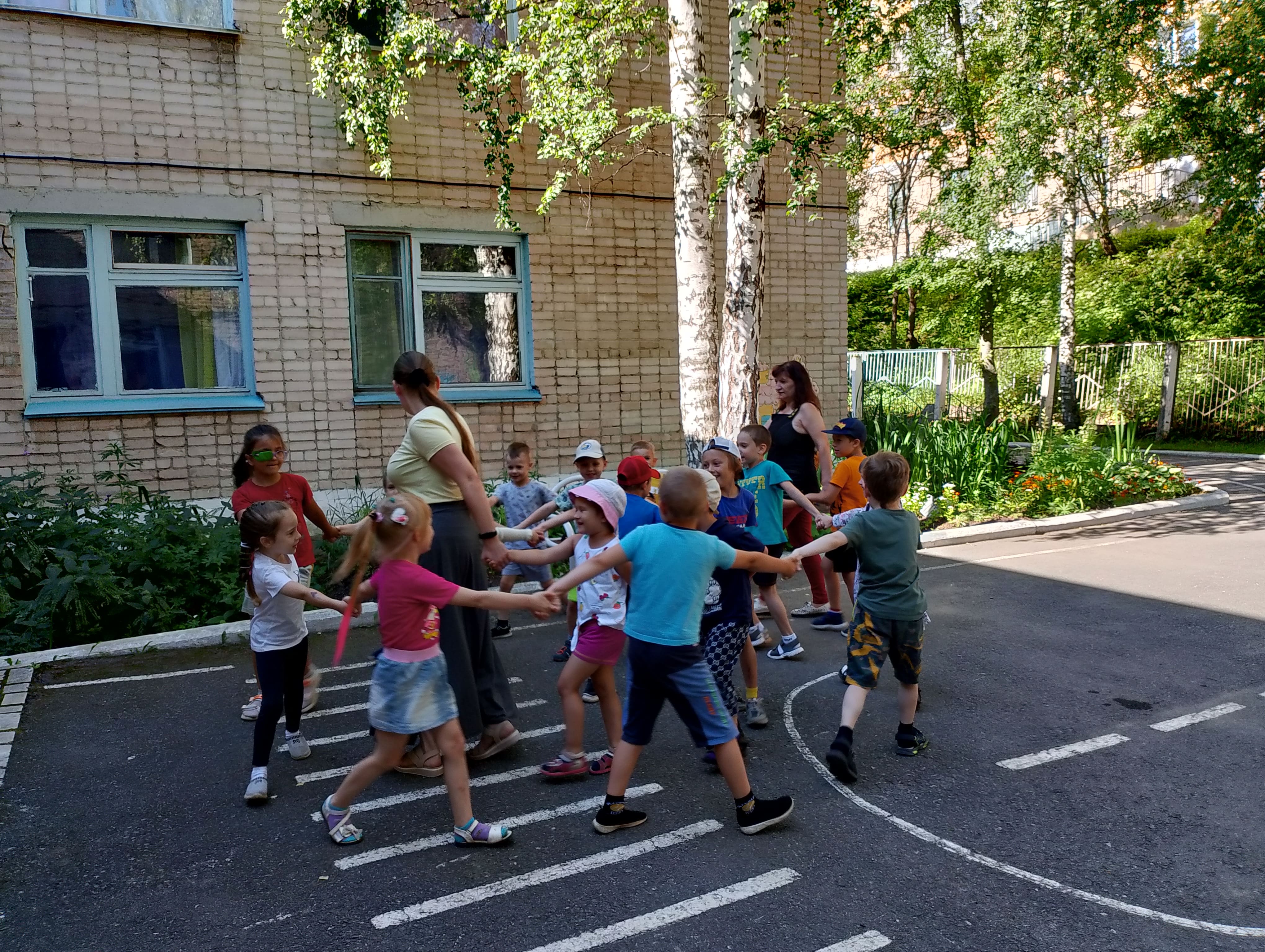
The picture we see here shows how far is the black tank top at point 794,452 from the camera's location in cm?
684

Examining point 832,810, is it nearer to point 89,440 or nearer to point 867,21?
point 89,440

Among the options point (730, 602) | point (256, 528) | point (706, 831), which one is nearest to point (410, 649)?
point (256, 528)

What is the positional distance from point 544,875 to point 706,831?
73 centimetres

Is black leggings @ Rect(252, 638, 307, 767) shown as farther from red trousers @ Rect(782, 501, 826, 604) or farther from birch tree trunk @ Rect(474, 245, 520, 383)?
birch tree trunk @ Rect(474, 245, 520, 383)

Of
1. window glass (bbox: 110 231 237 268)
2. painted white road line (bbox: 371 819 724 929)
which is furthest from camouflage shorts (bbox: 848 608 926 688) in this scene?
window glass (bbox: 110 231 237 268)

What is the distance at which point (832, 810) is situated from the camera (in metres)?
4.15

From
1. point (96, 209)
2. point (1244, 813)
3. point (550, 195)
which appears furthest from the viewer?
point (550, 195)

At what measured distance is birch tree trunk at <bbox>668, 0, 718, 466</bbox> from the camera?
8.90 metres

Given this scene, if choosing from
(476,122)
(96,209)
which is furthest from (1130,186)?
(96,209)

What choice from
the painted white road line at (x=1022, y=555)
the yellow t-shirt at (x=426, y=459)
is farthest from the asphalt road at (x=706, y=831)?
the painted white road line at (x=1022, y=555)

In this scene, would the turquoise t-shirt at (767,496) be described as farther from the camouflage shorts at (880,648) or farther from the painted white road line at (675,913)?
the painted white road line at (675,913)

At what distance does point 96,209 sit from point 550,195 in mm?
4324

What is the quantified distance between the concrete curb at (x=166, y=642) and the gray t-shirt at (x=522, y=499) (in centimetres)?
112

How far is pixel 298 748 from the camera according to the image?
15.8 ft
